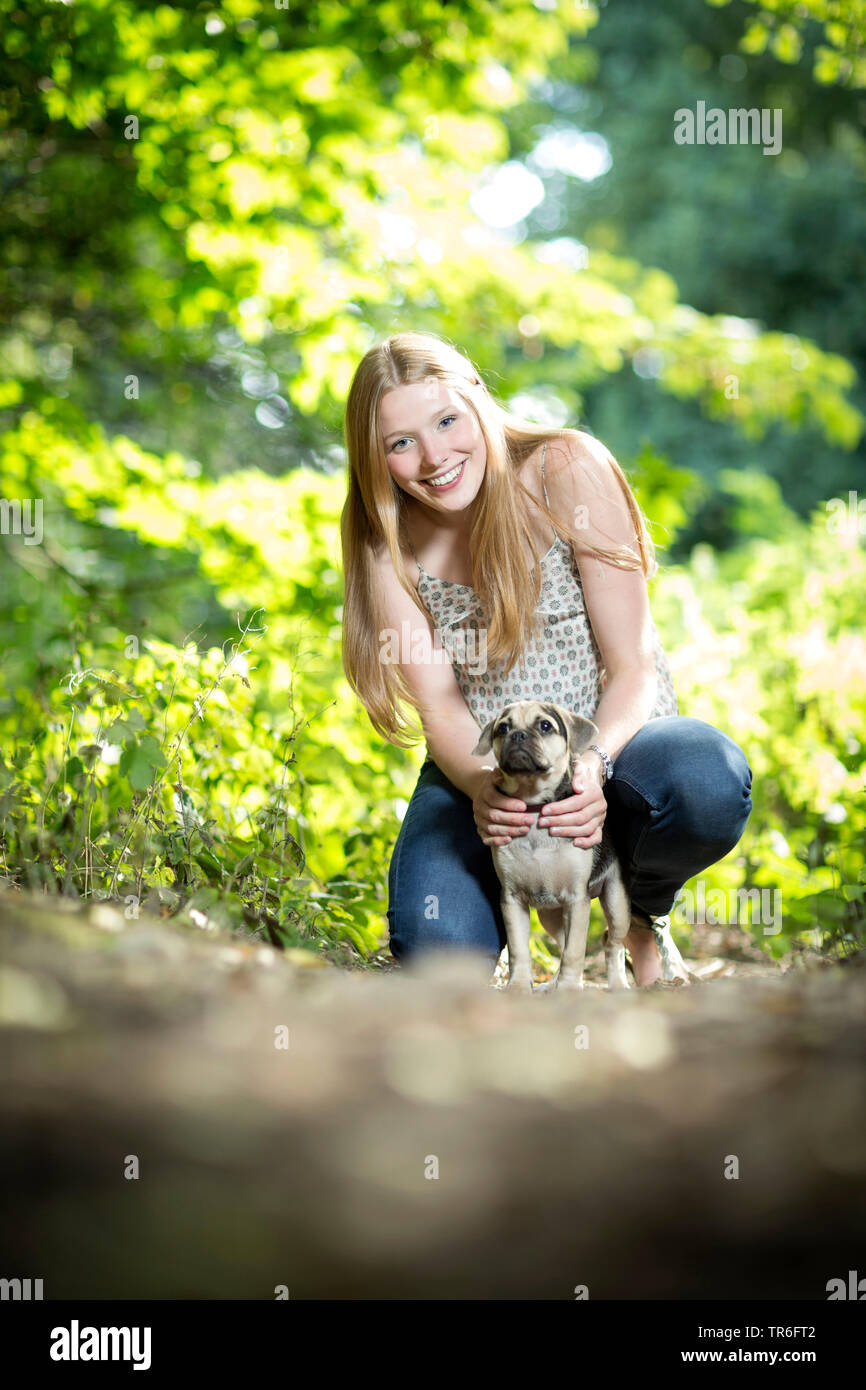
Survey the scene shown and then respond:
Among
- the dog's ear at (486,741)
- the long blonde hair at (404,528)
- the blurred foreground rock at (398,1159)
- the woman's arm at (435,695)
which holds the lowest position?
the blurred foreground rock at (398,1159)

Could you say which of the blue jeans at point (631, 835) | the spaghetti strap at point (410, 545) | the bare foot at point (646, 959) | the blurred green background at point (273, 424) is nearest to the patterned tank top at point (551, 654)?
the spaghetti strap at point (410, 545)

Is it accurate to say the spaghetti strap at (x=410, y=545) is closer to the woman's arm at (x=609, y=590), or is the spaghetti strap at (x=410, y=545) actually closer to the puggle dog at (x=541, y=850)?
the woman's arm at (x=609, y=590)

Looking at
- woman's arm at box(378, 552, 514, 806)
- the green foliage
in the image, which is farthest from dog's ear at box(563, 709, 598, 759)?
the green foliage

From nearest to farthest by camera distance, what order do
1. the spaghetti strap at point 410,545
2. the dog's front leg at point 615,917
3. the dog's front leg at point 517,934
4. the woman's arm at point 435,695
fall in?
the dog's front leg at point 517,934
the dog's front leg at point 615,917
the woman's arm at point 435,695
the spaghetti strap at point 410,545

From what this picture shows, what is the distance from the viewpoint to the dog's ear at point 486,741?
9.59ft

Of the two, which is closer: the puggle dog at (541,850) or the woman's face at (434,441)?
the puggle dog at (541,850)

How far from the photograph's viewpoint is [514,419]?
3.43 m

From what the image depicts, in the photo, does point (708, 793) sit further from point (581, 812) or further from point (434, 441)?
point (434, 441)

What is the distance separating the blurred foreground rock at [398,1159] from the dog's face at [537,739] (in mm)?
1374

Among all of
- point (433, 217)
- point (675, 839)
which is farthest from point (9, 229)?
point (675, 839)

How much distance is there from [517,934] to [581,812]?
0.43 meters

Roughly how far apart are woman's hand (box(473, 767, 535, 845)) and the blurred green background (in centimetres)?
→ 52

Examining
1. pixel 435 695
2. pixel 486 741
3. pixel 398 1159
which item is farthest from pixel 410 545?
pixel 398 1159

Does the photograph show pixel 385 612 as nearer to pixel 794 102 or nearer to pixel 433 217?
pixel 433 217
